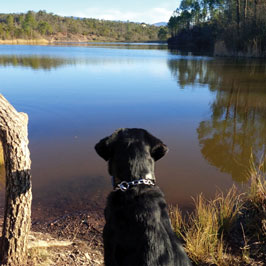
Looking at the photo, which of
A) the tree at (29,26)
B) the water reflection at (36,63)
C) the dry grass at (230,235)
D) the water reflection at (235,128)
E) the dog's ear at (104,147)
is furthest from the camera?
the tree at (29,26)

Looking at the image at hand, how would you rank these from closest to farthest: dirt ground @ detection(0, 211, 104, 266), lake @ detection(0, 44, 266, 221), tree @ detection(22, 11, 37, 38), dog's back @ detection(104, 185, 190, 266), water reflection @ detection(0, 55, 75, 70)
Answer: dog's back @ detection(104, 185, 190, 266) → dirt ground @ detection(0, 211, 104, 266) → lake @ detection(0, 44, 266, 221) → water reflection @ detection(0, 55, 75, 70) → tree @ detection(22, 11, 37, 38)

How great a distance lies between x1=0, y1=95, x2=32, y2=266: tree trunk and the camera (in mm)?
2466

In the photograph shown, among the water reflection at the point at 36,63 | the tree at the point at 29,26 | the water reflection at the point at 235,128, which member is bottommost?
the water reflection at the point at 235,128

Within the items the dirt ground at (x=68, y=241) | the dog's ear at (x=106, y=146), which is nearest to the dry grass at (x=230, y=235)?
the dirt ground at (x=68, y=241)

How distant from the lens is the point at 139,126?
881 centimetres

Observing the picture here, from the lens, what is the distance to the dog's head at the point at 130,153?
88.9 inches

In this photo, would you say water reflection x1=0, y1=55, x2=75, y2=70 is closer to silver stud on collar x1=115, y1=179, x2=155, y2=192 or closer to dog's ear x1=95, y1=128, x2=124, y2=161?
dog's ear x1=95, y1=128, x2=124, y2=161

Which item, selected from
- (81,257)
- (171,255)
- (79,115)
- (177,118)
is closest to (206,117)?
(177,118)

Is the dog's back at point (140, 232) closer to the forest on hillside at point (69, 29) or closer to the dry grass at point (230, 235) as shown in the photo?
the dry grass at point (230, 235)

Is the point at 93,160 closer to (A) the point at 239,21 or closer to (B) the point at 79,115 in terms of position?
(B) the point at 79,115

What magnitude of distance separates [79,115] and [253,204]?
24.1 feet

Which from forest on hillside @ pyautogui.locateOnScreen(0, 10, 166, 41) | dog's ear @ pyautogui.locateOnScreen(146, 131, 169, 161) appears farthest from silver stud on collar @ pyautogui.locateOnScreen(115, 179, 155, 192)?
forest on hillside @ pyautogui.locateOnScreen(0, 10, 166, 41)

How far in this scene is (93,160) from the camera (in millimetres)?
6375

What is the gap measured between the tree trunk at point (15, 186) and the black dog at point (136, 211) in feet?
2.52
